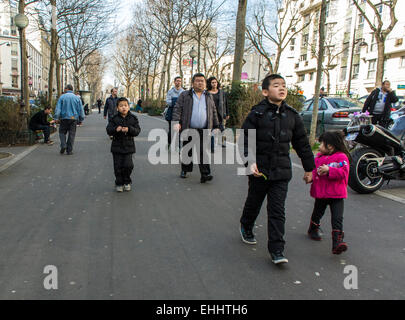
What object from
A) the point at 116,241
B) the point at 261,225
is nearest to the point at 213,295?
the point at 116,241

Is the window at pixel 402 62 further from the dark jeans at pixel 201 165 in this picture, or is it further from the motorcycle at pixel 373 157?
the dark jeans at pixel 201 165

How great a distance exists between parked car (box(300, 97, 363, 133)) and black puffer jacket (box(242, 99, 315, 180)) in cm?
1071

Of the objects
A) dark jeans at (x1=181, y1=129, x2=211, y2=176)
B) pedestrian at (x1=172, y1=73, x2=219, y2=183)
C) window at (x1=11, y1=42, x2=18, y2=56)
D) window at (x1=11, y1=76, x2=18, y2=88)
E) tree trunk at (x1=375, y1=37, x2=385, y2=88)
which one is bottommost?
dark jeans at (x1=181, y1=129, x2=211, y2=176)

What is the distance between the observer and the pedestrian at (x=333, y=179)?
12.9 ft

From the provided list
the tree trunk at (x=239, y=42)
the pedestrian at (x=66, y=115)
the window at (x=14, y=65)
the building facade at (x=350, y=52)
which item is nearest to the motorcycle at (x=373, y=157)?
the pedestrian at (x=66, y=115)

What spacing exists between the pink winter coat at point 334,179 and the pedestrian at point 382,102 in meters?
7.69

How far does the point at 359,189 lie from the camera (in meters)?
6.29

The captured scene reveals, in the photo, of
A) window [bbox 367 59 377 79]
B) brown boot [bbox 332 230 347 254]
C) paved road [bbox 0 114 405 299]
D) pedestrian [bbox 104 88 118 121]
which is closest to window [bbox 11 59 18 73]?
window [bbox 367 59 377 79]

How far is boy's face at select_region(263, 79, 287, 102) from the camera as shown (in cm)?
363

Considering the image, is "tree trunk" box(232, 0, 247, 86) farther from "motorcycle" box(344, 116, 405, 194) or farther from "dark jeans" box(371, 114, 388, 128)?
"motorcycle" box(344, 116, 405, 194)

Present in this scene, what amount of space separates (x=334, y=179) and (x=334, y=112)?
35.3 feet

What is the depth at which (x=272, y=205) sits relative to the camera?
3.66m

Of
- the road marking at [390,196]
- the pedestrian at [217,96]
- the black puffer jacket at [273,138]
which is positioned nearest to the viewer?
the black puffer jacket at [273,138]
